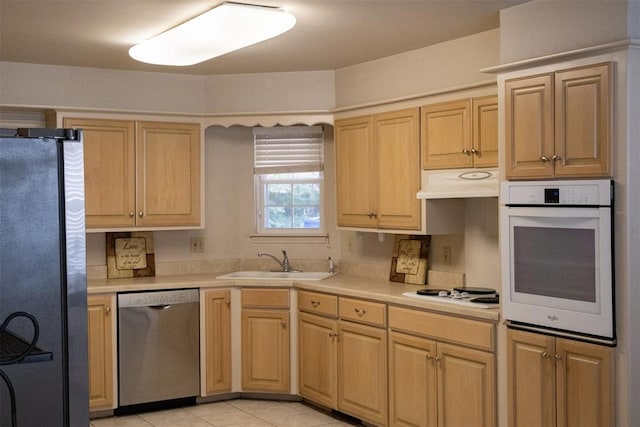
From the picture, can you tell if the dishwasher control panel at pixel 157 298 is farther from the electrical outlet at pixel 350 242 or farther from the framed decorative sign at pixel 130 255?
the electrical outlet at pixel 350 242

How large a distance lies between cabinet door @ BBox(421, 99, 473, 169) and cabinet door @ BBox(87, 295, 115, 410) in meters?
2.34

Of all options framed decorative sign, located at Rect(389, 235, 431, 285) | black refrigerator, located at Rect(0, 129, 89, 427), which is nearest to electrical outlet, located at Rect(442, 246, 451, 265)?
framed decorative sign, located at Rect(389, 235, 431, 285)

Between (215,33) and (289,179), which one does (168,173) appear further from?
(215,33)

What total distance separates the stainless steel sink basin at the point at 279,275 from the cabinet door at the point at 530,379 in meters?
2.13

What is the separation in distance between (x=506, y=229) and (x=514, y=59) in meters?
0.83

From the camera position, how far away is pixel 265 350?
5.74m

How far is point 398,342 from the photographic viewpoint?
4699 mm

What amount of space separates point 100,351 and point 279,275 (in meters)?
1.45

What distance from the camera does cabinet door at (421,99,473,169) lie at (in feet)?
15.1

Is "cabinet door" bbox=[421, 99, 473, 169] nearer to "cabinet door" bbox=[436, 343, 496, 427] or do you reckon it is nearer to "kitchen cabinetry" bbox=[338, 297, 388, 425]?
"kitchen cabinetry" bbox=[338, 297, 388, 425]

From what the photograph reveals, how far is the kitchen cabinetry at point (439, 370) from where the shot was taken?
13.5 ft

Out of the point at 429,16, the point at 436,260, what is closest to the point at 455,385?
the point at 436,260

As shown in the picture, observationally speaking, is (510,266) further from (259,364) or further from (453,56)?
(259,364)

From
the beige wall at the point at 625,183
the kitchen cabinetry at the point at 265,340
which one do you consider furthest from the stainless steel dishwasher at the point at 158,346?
the beige wall at the point at 625,183
